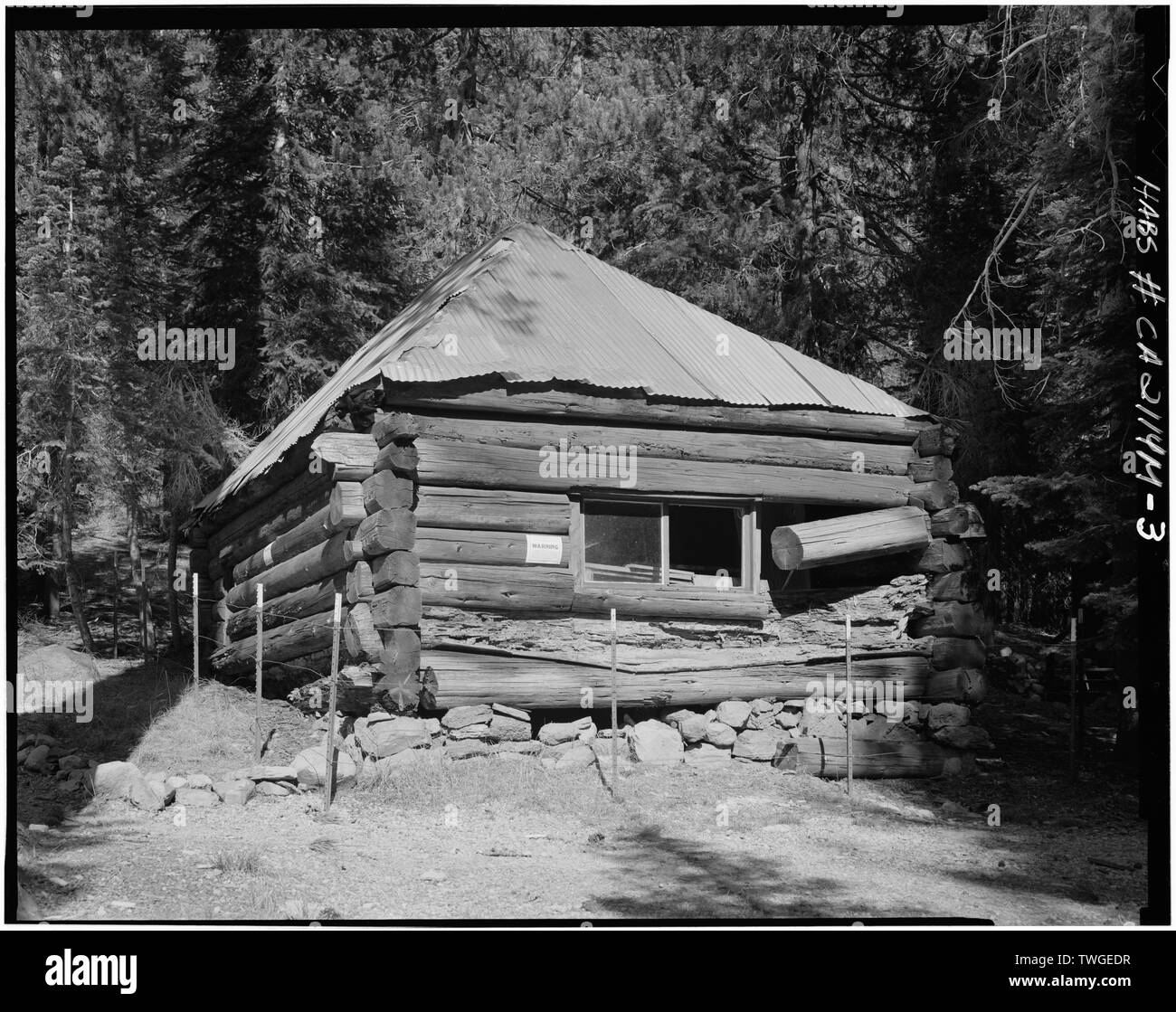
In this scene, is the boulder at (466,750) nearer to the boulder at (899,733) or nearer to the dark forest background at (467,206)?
Answer: the boulder at (899,733)

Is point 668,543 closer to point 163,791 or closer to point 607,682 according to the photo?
point 607,682

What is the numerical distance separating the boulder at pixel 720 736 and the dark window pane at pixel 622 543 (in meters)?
1.79

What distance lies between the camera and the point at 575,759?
41.3 feet

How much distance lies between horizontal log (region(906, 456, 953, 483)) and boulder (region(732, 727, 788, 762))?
382 centimetres

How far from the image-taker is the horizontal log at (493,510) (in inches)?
513

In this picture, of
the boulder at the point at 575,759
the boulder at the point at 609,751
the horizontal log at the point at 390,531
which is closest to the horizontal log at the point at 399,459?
the horizontal log at the point at 390,531

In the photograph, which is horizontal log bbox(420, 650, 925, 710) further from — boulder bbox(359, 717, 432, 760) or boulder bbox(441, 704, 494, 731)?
boulder bbox(359, 717, 432, 760)

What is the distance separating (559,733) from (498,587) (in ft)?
5.40

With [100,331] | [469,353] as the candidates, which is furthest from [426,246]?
[469,353]

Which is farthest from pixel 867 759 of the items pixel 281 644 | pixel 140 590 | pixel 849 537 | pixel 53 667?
pixel 140 590

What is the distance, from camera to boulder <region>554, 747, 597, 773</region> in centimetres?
1252

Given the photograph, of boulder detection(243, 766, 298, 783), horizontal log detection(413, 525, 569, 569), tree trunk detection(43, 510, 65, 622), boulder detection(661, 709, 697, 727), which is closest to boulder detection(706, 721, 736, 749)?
boulder detection(661, 709, 697, 727)

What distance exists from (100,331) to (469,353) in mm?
10815

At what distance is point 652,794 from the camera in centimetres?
1183
